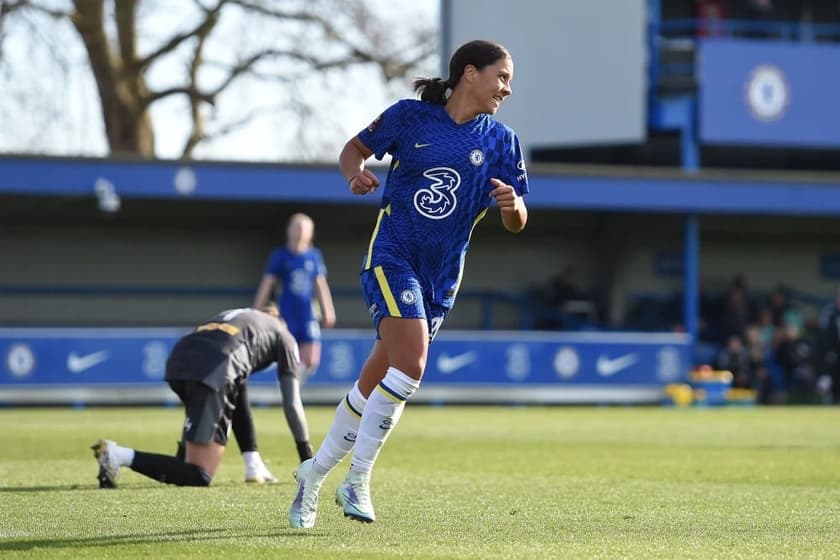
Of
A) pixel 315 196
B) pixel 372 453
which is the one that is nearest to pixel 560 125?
pixel 315 196

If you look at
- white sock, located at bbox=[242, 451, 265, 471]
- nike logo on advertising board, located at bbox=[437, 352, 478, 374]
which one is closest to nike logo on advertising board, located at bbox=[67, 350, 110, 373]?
nike logo on advertising board, located at bbox=[437, 352, 478, 374]

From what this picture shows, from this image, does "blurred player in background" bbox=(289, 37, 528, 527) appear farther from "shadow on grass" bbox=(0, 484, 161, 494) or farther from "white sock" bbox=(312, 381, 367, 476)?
"shadow on grass" bbox=(0, 484, 161, 494)

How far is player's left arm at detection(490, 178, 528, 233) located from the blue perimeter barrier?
1506 centimetres

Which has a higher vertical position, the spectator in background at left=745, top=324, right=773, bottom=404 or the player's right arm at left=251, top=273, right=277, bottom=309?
the player's right arm at left=251, top=273, right=277, bottom=309

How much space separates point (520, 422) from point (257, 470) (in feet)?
29.6

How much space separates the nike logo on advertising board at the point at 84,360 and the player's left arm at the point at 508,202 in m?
15.5

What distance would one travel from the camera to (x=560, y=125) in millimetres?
30719

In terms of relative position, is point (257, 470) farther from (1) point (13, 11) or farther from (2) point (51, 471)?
(1) point (13, 11)

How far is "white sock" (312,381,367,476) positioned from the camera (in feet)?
23.5

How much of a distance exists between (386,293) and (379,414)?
1.72 feet

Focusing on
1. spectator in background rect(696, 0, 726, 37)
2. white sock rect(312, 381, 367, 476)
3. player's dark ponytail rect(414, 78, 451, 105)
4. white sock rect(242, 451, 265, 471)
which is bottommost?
white sock rect(242, 451, 265, 471)

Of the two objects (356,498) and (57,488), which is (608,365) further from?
(356,498)

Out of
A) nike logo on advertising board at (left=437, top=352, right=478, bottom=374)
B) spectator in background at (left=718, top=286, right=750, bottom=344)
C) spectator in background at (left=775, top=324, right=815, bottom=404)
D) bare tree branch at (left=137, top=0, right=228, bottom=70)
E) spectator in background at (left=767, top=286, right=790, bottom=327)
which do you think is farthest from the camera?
bare tree branch at (left=137, top=0, right=228, bottom=70)

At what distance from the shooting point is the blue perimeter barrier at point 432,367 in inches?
854
